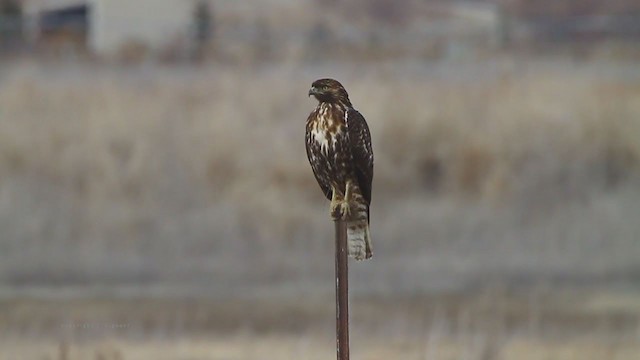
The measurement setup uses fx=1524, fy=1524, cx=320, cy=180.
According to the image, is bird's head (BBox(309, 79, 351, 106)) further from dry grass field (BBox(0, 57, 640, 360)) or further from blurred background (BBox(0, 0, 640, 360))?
dry grass field (BBox(0, 57, 640, 360))

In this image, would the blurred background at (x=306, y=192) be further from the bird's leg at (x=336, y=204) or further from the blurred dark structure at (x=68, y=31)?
the bird's leg at (x=336, y=204)

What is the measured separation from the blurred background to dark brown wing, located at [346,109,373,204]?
7.50 meters

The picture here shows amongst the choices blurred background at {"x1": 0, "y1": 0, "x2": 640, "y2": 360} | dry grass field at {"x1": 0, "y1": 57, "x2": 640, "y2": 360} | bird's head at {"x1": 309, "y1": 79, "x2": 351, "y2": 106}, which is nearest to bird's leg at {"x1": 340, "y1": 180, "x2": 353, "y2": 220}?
bird's head at {"x1": 309, "y1": 79, "x2": 351, "y2": 106}

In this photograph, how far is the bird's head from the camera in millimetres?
4816

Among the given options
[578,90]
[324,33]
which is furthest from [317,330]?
[324,33]

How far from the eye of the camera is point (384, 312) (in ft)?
47.6

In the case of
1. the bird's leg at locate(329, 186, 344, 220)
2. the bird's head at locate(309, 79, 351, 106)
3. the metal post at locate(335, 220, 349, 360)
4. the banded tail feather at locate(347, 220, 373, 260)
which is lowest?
the metal post at locate(335, 220, 349, 360)

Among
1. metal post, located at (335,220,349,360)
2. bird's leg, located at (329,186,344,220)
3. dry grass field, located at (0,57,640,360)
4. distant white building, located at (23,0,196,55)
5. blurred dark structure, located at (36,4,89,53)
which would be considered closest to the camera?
metal post, located at (335,220,349,360)

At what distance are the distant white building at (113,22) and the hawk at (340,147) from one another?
1613 cm

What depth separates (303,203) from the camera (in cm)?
1684

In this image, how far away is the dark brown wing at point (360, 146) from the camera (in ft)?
16.1

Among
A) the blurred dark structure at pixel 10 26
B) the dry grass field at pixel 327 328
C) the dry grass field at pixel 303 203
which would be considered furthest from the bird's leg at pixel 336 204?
the blurred dark structure at pixel 10 26

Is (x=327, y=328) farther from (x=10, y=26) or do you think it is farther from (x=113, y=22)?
(x=10, y=26)

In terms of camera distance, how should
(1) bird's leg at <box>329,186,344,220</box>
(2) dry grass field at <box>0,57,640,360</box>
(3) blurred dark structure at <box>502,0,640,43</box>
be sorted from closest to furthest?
(1) bird's leg at <box>329,186,344,220</box> → (2) dry grass field at <box>0,57,640,360</box> → (3) blurred dark structure at <box>502,0,640,43</box>
